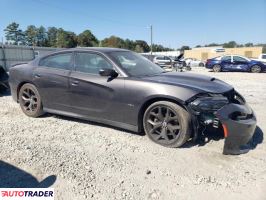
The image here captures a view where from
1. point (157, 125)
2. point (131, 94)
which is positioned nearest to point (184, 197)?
point (157, 125)

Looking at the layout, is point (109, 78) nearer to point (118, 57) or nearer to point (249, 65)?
point (118, 57)

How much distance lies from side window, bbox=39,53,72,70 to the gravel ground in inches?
47.8

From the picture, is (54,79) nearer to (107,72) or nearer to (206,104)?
(107,72)

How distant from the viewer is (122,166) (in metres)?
3.58

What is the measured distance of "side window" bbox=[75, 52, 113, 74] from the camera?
4848mm

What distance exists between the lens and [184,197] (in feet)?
9.54

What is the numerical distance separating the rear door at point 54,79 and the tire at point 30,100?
0.16m

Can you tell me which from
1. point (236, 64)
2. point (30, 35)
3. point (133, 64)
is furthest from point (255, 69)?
point (30, 35)

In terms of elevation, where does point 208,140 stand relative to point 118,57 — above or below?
below

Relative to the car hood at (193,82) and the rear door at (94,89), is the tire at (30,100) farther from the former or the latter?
the car hood at (193,82)

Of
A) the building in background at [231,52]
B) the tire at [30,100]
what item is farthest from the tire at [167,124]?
the building in background at [231,52]

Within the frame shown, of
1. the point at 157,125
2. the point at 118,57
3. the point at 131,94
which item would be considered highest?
the point at 118,57

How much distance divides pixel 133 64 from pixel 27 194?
9.89 ft

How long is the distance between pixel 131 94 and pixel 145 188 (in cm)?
171
